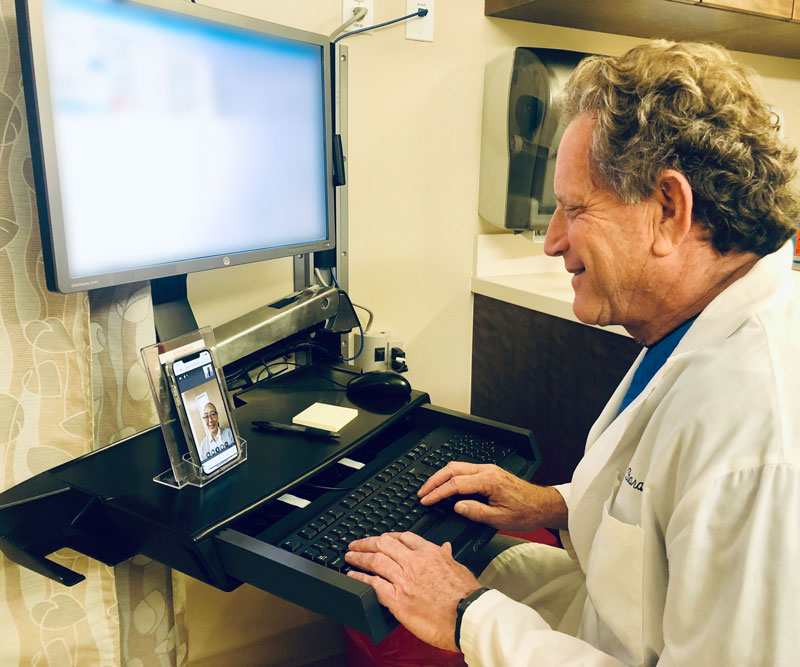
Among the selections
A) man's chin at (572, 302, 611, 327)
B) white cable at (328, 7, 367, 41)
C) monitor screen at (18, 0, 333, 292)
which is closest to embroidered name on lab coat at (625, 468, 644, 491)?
man's chin at (572, 302, 611, 327)

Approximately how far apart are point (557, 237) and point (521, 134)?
31.2 inches

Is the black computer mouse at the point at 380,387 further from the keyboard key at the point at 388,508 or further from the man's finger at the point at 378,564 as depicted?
the man's finger at the point at 378,564

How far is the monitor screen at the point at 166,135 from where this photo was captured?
0.74 m

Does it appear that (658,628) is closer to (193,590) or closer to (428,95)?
(193,590)

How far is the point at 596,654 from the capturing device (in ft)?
→ 2.23

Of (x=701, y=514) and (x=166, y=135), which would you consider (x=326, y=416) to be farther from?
(x=701, y=514)

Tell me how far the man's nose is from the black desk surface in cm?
37

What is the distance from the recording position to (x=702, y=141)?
2.18ft

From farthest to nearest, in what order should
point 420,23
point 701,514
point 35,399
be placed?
point 420,23 → point 35,399 → point 701,514

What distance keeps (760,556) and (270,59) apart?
3.03 ft

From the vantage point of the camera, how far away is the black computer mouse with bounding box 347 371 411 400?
110 centimetres

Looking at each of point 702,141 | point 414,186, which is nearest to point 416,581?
point 702,141

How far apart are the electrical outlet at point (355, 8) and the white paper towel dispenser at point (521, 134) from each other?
12.9 inches

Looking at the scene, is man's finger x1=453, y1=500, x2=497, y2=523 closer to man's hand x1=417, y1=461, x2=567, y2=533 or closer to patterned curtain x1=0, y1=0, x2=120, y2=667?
man's hand x1=417, y1=461, x2=567, y2=533
